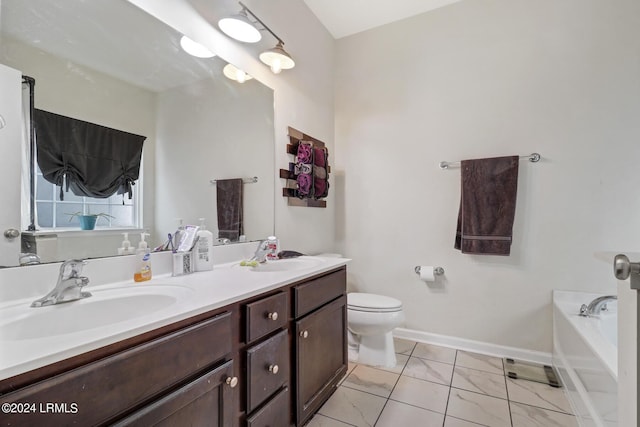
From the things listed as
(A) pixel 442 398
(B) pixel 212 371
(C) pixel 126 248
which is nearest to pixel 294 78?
(C) pixel 126 248

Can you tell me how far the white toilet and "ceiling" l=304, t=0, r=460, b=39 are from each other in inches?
91.5

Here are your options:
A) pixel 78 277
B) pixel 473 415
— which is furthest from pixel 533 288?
pixel 78 277

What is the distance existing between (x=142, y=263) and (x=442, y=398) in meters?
1.75

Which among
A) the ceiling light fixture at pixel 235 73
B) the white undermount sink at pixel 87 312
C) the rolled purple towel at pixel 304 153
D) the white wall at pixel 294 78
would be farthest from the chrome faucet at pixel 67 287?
the rolled purple towel at pixel 304 153

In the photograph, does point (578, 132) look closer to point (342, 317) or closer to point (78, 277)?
point (342, 317)

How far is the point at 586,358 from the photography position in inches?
56.5

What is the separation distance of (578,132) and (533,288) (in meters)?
1.12

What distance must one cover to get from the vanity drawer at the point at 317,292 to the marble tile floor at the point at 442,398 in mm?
612

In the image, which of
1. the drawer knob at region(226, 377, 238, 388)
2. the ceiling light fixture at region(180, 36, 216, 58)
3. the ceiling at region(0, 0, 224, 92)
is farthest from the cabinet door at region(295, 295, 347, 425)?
the ceiling light fixture at region(180, 36, 216, 58)

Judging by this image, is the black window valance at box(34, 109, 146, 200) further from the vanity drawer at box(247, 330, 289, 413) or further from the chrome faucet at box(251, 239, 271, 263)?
the vanity drawer at box(247, 330, 289, 413)

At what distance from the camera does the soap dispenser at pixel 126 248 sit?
3.75ft

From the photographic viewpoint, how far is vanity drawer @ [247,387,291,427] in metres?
1.04

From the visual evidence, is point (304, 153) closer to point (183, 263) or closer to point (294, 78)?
point (294, 78)

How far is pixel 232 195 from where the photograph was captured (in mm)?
1683
